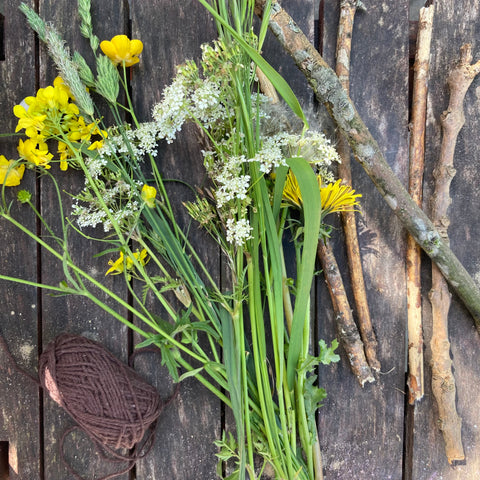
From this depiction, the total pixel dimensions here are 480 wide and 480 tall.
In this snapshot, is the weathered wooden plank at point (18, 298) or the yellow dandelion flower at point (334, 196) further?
the weathered wooden plank at point (18, 298)

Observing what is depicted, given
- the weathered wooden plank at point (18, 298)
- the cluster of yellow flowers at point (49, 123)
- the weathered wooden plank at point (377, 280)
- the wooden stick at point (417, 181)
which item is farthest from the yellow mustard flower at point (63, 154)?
the wooden stick at point (417, 181)

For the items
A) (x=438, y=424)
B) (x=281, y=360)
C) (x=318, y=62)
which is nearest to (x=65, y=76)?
(x=318, y=62)

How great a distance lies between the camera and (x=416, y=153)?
0.90 metres

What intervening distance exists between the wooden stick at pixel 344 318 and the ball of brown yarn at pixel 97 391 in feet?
1.41

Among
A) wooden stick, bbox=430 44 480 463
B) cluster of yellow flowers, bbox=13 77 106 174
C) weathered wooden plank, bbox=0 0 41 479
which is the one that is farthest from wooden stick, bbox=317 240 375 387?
weathered wooden plank, bbox=0 0 41 479

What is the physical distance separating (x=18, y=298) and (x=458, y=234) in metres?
0.99

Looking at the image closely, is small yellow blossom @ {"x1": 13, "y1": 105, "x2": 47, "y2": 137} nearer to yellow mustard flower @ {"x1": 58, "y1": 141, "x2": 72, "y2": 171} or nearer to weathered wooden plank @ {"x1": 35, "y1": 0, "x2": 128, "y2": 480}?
yellow mustard flower @ {"x1": 58, "y1": 141, "x2": 72, "y2": 171}

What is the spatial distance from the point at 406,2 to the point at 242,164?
56 cm

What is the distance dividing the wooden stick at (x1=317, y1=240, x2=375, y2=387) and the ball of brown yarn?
43 cm

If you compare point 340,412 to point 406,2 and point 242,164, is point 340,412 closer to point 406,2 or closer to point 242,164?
point 242,164

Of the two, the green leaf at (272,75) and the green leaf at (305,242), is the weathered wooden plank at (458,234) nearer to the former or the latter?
the green leaf at (305,242)

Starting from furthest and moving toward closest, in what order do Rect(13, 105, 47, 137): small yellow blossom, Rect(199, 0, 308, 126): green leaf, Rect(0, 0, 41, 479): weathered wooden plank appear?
Rect(0, 0, 41, 479): weathered wooden plank → Rect(13, 105, 47, 137): small yellow blossom → Rect(199, 0, 308, 126): green leaf

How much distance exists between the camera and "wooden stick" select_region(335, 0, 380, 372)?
0.89 m

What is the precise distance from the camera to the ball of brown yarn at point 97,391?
2.77 ft
